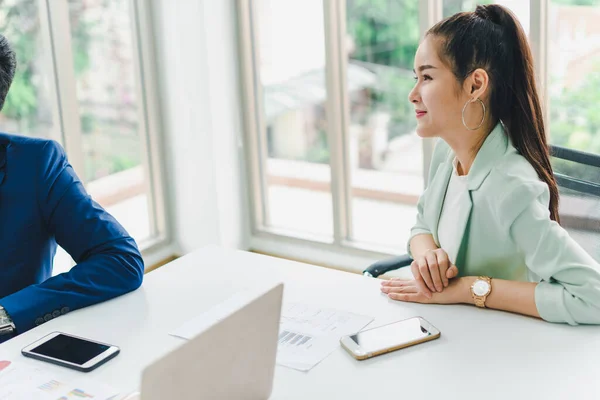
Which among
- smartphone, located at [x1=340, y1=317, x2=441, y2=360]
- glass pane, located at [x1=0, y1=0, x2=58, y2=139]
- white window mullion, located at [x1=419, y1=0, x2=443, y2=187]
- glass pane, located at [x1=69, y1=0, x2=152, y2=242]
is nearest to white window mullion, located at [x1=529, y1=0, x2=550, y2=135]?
white window mullion, located at [x1=419, y1=0, x2=443, y2=187]

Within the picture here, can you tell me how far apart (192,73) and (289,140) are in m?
0.57

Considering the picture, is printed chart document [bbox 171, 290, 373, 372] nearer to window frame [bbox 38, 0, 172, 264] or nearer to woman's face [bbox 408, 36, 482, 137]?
woman's face [bbox 408, 36, 482, 137]

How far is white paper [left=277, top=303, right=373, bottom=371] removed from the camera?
1.41m

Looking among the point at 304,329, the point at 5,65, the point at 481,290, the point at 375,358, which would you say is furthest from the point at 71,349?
the point at 481,290

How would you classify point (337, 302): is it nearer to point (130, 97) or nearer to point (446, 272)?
point (446, 272)

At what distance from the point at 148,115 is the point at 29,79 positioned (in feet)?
2.20

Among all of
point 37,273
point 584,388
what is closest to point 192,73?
point 37,273

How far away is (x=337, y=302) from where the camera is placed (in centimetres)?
166

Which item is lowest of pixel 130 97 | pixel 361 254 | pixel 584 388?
pixel 361 254

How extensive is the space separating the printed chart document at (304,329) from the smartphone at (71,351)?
0.15m

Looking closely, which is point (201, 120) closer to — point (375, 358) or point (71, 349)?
point (71, 349)

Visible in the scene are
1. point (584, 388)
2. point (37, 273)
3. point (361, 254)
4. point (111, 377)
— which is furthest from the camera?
point (361, 254)

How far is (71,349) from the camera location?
4.80 ft

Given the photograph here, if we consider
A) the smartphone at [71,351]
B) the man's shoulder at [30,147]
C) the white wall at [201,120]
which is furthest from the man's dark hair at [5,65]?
the white wall at [201,120]
